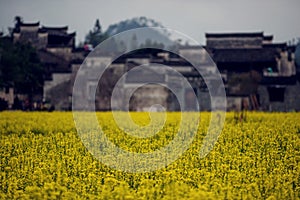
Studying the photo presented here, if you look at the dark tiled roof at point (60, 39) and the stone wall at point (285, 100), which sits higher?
the dark tiled roof at point (60, 39)

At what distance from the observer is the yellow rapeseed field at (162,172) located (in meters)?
6.71

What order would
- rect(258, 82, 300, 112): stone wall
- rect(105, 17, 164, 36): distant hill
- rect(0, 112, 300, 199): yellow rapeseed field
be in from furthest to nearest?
rect(105, 17, 164, 36): distant hill → rect(258, 82, 300, 112): stone wall → rect(0, 112, 300, 199): yellow rapeseed field

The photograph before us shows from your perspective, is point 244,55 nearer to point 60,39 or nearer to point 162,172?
point 60,39

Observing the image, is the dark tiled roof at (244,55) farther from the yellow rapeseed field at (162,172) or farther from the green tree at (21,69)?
the yellow rapeseed field at (162,172)

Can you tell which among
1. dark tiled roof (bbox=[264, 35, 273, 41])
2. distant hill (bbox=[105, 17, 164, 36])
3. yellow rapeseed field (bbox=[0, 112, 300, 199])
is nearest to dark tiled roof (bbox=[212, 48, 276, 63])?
dark tiled roof (bbox=[264, 35, 273, 41])

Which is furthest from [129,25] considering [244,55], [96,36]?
[244,55]

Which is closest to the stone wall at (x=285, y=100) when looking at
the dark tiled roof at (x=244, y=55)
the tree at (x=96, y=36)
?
the dark tiled roof at (x=244, y=55)

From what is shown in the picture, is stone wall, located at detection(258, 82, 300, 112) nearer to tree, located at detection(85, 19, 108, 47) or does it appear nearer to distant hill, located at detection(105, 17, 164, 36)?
tree, located at detection(85, 19, 108, 47)

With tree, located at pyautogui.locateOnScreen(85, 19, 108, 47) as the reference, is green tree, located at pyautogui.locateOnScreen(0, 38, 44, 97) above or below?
below

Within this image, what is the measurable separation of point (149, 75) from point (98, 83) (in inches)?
140

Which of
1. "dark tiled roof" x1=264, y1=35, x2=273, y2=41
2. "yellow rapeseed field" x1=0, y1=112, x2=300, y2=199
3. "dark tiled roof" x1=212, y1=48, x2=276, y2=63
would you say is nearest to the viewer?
"yellow rapeseed field" x1=0, y1=112, x2=300, y2=199

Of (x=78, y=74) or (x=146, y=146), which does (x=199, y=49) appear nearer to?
(x=78, y=74)

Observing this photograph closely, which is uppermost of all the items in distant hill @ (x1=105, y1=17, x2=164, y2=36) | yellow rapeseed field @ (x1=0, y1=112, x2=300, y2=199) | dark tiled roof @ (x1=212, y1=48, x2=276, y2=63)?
distant hill @ (x1=105, y1=17, x2=164, y2=36)

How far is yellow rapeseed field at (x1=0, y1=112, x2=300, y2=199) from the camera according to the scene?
22.0 ft
